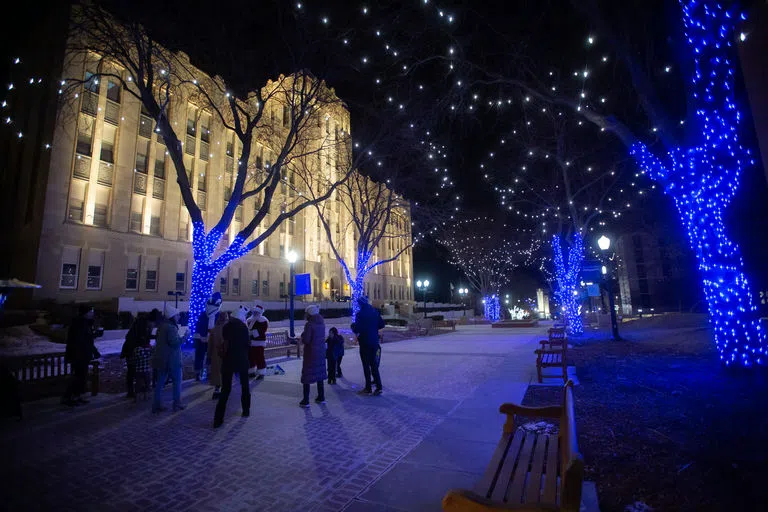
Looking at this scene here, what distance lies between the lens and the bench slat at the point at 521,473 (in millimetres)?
2480

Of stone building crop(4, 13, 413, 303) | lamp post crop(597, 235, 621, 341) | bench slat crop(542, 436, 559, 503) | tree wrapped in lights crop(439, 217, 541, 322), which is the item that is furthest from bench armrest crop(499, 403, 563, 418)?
Result: tree wrapped in lights crop(439, 217, 541, 322)

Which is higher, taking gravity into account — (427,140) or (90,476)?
(427,140)

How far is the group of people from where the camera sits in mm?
5902

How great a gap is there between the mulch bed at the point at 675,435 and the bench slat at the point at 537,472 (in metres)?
0.57

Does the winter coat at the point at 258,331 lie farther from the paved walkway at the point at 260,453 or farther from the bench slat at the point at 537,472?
the bench slat at the point at 537,472

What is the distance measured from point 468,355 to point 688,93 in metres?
9.48

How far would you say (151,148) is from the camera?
28.5 meters

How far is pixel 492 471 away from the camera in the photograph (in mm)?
2793

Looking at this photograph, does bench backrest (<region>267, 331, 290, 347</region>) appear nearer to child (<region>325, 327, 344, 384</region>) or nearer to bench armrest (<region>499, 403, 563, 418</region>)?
child (<region>325, 327, 344, 384</region>)

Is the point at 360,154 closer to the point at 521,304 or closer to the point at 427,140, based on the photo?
the point at 427,140

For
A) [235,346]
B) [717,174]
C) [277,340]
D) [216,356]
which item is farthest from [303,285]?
[717,174]

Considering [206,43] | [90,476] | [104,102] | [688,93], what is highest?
[104,102]

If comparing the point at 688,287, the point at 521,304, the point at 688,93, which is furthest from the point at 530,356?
the point at 521,304

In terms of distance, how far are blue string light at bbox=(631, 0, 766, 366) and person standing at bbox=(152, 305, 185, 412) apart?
34.1ft
